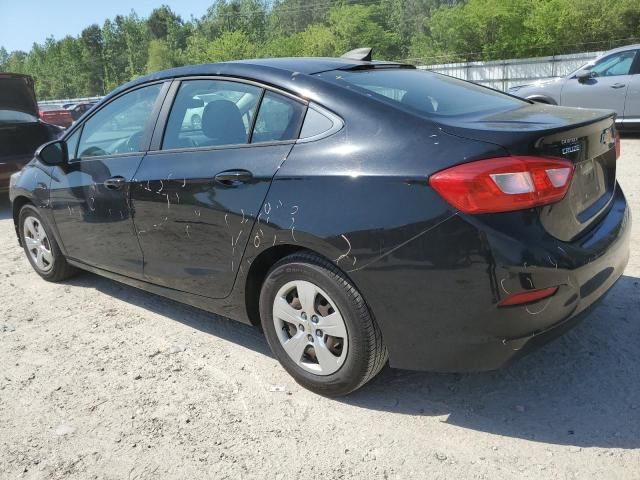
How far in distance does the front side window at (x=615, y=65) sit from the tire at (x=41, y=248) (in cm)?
912

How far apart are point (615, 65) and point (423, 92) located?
27.7 feet

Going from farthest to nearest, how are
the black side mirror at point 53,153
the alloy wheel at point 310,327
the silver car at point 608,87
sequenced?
the silver car at point 608,87
the black side mirror at point 53,153
the alloy wheel at point 310,327

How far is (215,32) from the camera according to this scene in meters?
90.8

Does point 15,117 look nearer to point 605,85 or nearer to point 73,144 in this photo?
point 73,144

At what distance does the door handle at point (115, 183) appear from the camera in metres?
3.57

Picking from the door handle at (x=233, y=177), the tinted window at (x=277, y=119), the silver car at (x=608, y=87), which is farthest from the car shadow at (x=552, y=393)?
the silver car at (x=608, y=87)

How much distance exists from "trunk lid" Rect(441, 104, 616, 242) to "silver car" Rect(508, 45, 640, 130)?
7031mm

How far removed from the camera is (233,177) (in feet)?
9.45

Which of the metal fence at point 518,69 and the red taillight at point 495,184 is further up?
the red taillight at point 495,184

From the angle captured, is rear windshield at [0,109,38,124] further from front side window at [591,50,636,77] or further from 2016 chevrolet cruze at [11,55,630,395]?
front side window at [591,50,636,77]

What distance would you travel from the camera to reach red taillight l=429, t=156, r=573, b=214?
7.19 feet

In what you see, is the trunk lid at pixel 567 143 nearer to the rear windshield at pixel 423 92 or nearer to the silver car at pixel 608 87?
the rear windshield at pixel 423 92

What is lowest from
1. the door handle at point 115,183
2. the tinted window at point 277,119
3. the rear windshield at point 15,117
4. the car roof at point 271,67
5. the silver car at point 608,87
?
the silver car at point 608,87

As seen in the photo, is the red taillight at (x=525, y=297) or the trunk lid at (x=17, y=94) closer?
the red taillight at (x=525, y=297)
